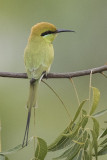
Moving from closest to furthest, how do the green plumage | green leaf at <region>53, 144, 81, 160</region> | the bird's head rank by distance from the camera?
green leaf at <region>53, 144, 81, 160</region> < the green plumage < the bird's head

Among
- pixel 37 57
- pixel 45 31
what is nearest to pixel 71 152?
pixel 37 57

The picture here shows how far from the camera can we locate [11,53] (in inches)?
130

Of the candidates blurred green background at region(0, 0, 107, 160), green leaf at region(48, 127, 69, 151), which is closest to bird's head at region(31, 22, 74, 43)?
blurred green background at region(0, 0, 107, 160)

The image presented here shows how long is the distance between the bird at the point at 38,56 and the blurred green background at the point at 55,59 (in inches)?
27.1

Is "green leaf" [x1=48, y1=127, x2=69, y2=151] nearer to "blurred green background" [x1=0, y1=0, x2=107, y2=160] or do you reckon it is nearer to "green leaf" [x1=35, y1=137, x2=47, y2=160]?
"green leaf" [x1=35, y1=137, x2=47, y2=160]

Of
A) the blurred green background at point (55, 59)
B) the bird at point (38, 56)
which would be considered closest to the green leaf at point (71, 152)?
the bird at point (38, 56)

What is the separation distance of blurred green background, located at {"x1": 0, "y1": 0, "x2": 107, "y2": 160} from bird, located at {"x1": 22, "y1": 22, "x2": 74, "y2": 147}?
0.69m

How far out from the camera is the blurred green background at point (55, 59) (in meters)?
2.90

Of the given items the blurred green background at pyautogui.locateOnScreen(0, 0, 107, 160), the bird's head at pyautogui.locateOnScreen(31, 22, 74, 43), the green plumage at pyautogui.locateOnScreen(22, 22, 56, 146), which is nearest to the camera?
the green plumage at pyautogui.locateOnScreen(22, 22, 56, 146)

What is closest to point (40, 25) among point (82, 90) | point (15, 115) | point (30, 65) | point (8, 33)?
point (30, 65)

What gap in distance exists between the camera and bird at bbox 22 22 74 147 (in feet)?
6.13

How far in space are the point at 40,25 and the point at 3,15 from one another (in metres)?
1.15

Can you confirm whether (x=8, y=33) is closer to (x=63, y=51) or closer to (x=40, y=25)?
(x=63, y=51)

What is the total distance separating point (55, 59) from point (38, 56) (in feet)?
4.04
